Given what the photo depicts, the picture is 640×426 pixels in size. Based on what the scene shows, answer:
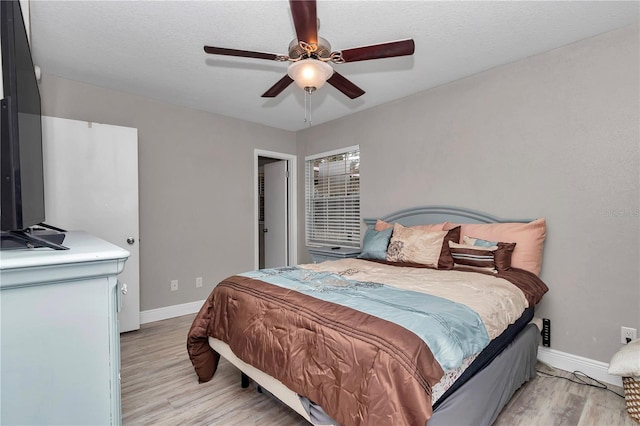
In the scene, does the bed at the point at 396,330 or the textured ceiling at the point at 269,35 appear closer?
the bed at the point at 396,330

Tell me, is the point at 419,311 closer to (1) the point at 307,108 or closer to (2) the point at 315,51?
(2) the point at 315,51

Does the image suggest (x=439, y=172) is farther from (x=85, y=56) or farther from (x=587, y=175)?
(x=85, y=56)

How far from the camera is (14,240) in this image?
99 centimetres

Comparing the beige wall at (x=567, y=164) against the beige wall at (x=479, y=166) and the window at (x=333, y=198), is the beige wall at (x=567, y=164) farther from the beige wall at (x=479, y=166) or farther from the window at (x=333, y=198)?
the window at (x=333, y=198)

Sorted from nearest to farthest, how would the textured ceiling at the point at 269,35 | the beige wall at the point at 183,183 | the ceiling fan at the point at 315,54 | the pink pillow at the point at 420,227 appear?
the ceiling fan at the point at 315,54
the textured ceiling at the point at 269,35
the pink pillow at the point at 420,227
the beige wall at the point at 183,183

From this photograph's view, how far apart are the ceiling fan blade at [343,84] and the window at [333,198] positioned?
1.67 meters

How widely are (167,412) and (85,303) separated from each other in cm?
142

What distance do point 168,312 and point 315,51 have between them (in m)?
3.27

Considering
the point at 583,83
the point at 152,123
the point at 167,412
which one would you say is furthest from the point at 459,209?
the point at 152,123

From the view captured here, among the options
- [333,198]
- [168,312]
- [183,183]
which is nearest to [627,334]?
[333,198]

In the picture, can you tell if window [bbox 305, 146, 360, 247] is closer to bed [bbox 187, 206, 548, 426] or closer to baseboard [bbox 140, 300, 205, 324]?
bed [bbox 187, 206, 548, 426]

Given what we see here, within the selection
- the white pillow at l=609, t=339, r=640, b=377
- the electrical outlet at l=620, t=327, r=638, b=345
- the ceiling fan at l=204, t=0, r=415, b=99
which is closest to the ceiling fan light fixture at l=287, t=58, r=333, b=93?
the ceiling fan at l=204, t=0, r=415, b=99

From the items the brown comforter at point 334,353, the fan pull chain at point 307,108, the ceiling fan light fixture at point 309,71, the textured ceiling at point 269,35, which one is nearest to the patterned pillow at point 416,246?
the brown comforter at point 334,353

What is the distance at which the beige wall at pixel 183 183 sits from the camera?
3.24 meters
